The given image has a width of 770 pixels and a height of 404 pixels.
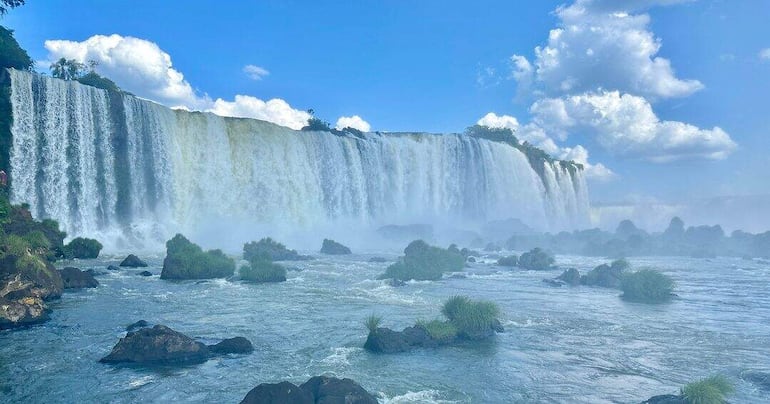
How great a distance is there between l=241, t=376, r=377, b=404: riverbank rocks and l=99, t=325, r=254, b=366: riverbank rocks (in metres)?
4.58

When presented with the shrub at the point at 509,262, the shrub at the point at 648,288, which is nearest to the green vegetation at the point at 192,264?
the shrub at the point at 509,262

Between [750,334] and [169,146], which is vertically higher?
[169,146]

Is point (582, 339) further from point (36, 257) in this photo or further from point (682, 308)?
point (36, 257)

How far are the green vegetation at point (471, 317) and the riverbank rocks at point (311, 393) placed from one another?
731 centimetres

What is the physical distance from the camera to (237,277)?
29.7 meters

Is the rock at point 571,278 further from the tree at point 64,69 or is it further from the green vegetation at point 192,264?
the tree at point 64,69

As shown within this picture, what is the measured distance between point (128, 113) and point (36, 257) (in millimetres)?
26858

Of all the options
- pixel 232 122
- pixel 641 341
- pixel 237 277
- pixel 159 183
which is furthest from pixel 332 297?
pixel 232 122

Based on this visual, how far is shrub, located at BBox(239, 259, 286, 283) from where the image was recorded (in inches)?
1136

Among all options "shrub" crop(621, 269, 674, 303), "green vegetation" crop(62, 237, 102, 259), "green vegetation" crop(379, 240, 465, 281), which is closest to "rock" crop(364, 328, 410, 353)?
"green vegetation" crop(379, 240, 465, 281)

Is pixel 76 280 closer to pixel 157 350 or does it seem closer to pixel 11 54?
pixel 157 350

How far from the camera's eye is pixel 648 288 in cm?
2739

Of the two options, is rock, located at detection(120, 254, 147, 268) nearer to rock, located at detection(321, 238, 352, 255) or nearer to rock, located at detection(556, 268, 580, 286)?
rock, located at detection(321, 238, 352, 255)

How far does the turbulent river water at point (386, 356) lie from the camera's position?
40.0 feet
